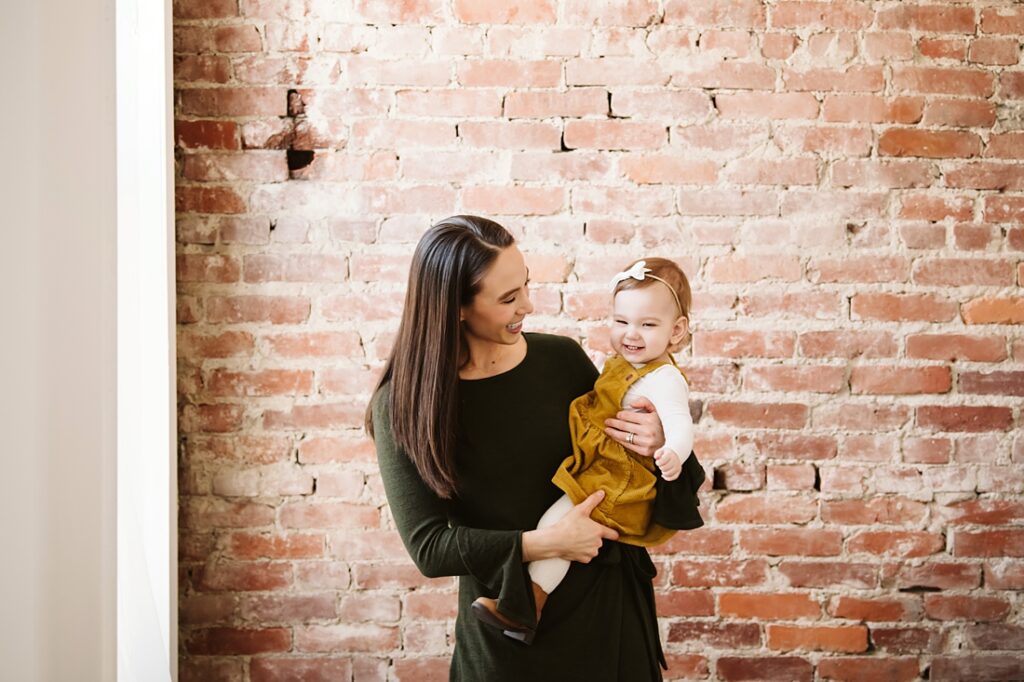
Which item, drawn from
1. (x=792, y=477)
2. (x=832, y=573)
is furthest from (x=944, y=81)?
(x=832, y=573)

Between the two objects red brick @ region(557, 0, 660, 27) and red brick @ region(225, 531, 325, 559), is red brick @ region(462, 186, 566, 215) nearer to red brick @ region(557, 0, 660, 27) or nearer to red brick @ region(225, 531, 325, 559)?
red brick @ region(557, 0, 660, 27)

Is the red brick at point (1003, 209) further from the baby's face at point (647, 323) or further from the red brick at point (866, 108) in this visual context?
the baby's face at point (647, 323)

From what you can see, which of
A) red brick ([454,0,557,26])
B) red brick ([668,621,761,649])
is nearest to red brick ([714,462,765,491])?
red brick ([668,621,761,649])

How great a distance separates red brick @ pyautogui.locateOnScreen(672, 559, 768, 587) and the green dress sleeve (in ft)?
2.60

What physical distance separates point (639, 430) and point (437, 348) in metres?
0.38

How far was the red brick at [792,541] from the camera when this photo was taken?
190 cm

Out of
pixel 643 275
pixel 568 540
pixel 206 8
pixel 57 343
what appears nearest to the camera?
pixel 57 343

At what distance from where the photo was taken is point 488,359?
135 cm

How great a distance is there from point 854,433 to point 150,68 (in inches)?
76.8

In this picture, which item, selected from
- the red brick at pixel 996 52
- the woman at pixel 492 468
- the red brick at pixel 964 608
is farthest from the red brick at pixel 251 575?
the red brick at pixel 996 52

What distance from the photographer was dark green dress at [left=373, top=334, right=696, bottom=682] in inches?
49.8

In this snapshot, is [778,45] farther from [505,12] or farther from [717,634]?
[717,634]

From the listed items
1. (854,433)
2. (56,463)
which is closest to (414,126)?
(56,463)

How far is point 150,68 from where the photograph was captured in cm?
170
